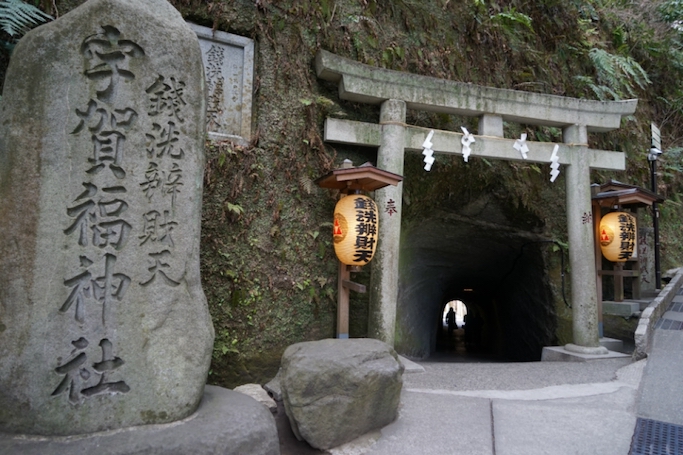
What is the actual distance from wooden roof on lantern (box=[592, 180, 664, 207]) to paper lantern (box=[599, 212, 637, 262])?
0.81ft

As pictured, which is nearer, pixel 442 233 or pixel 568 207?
pixel 568 207

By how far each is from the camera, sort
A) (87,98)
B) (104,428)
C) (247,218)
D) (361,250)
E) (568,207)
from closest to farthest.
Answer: (104,428) → (87,98) → (361,250) → (247,218) → (568,207)

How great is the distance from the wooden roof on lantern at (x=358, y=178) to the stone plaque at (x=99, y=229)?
82.2 inches

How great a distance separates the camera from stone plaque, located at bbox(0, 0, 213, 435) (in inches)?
105

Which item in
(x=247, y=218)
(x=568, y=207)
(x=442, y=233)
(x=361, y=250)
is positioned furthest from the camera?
(x=442, y=233)

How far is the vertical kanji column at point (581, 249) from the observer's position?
22.4 ft

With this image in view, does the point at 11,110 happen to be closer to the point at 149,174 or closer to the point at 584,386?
the point at 149,174

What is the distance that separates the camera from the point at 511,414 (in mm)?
4047

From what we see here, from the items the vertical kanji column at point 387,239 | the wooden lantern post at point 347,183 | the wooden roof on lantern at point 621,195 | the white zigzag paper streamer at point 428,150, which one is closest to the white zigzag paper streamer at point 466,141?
the white zigzag paper streamer at point 428,150

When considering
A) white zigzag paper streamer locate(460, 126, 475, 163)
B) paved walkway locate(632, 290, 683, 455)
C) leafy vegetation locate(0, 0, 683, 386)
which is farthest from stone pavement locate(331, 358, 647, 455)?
white zigzag paper streamer locate(460, 126, 475, 163)

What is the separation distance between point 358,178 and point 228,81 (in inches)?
85.8

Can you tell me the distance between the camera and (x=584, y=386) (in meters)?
→ 5.09

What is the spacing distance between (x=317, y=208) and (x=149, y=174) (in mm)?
3033

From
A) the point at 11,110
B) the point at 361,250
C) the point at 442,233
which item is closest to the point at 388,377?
the point at 361,250
